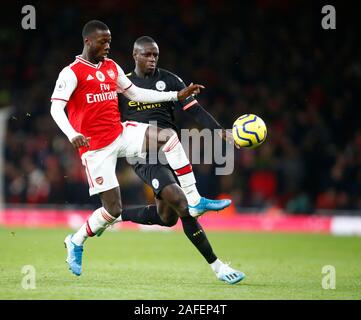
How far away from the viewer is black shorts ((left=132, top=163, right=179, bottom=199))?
840 centimetres

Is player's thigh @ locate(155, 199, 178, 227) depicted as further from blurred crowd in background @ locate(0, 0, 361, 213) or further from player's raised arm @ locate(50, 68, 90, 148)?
blurred crowd in background @ locate(0, 0, 361, 213)

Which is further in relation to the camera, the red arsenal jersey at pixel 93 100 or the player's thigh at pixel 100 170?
the player's thigh at pixel 100 170

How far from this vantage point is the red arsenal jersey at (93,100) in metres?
7.89

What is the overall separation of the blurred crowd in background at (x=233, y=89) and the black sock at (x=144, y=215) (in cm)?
682

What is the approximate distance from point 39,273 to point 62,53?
1242 cm

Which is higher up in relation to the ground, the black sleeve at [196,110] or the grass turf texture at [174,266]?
the black sleeve at [196,110]

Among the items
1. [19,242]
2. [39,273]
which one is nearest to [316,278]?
[39,273]

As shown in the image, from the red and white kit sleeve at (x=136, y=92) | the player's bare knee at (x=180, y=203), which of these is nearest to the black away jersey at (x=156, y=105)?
the red and white kit sleeve at (x=136, y=92)

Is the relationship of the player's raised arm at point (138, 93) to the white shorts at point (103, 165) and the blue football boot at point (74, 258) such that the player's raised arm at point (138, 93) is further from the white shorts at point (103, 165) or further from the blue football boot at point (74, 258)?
the blue football boot at point (74, 258)

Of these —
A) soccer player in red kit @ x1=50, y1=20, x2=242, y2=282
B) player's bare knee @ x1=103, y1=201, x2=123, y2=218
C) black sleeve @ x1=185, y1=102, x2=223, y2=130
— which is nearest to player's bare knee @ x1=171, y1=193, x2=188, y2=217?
soccer player in red kit @ x1=50, y1=20, x2=242, y2=282

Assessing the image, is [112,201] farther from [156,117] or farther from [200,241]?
[156,117]

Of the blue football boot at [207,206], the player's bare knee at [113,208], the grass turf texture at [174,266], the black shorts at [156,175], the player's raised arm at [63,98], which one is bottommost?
the grass turf texture at [174,266]

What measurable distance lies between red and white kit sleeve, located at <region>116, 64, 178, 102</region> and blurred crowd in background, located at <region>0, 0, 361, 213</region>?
Answer: 783 centimetres
